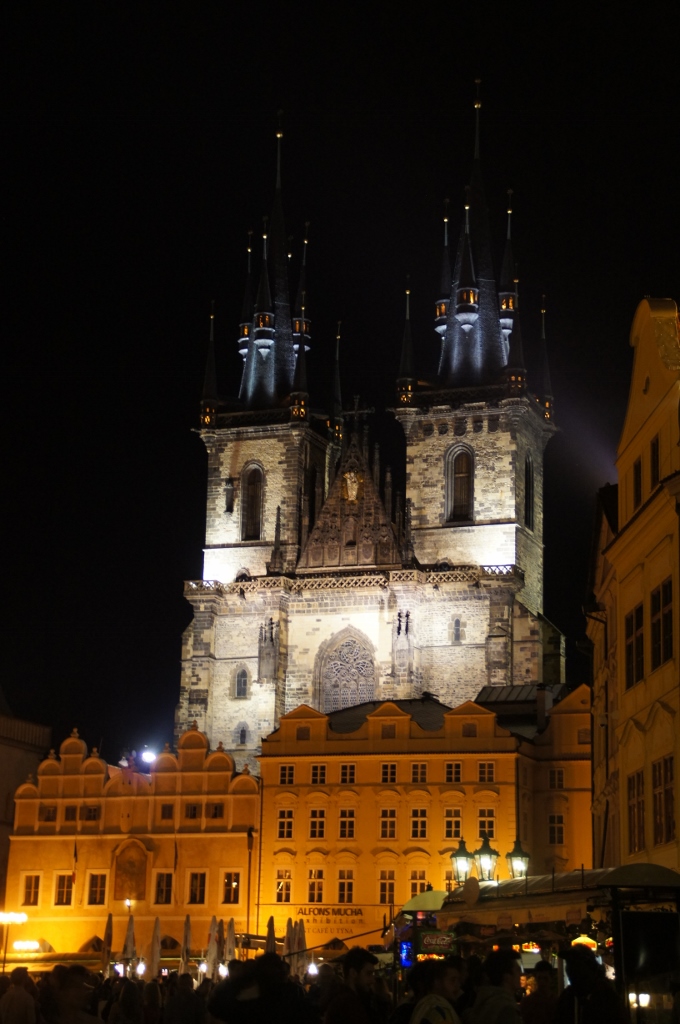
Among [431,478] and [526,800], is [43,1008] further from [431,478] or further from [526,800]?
[431,478]

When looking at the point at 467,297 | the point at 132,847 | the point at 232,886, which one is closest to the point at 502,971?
the point at 232,886

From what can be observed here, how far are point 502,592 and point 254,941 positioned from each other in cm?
2480

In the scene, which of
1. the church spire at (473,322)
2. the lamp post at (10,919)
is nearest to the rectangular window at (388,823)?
the lamp post at (10,919)

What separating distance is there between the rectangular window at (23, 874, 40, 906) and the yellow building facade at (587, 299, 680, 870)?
3384 centimetres

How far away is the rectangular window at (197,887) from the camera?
58.4 meters

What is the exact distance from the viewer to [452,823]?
186 feet

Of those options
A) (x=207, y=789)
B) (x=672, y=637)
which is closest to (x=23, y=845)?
(x=207, y=789)

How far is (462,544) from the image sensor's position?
70688 millimetres

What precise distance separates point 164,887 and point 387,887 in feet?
25.8

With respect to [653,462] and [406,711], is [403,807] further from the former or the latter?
[653,462]

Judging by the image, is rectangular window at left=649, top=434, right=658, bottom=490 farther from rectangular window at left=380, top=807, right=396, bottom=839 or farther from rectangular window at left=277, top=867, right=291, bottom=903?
rectangular window at left=277, top=867, right=291, bottom=903

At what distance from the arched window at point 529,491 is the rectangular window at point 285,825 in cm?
1907

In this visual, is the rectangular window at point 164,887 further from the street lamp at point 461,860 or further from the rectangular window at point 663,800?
the rectangular window at point 663,800

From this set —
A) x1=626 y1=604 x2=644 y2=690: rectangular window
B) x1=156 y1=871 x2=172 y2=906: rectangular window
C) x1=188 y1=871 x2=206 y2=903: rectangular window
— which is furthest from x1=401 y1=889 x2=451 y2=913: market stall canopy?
x1=156 y1=871 x2=172 y2=906: rectangular window
